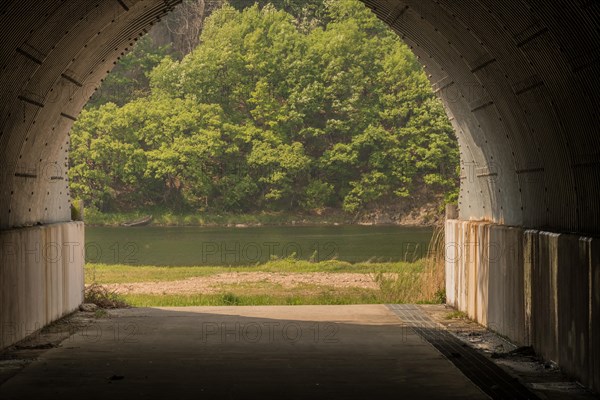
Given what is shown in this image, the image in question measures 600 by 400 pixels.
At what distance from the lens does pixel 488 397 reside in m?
10.5

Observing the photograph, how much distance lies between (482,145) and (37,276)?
6320mm

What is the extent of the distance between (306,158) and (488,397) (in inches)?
2181

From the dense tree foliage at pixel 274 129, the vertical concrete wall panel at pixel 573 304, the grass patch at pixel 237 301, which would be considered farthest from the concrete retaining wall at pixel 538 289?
the dense tree foliage at pixel 274 129

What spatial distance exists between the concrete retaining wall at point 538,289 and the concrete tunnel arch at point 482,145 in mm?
24

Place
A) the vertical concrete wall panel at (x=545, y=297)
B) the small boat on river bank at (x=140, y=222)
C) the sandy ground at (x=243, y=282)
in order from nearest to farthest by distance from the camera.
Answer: the vertical concrete wall panel at (x=545, y=297), the sandy ground at (x=243, y=282), the small boat on river bank at (x=140, y=222)

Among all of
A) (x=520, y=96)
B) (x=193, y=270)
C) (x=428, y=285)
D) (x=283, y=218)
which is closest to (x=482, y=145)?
(x=520, y=96)

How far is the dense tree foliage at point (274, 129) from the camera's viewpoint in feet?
Answer: 216

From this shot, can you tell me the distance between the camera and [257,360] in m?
13.1

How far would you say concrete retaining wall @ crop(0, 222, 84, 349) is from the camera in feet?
44.5

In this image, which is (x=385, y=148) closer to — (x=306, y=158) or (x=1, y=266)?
(x=306, y=158)

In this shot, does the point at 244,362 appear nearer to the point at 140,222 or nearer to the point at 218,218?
the point at 218,218

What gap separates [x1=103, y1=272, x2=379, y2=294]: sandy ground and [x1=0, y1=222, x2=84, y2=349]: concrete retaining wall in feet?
31.2

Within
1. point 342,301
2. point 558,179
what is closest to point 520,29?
point 558,179

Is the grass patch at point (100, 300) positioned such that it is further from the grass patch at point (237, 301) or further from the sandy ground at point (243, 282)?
the sandy ground at point (243, 282)
